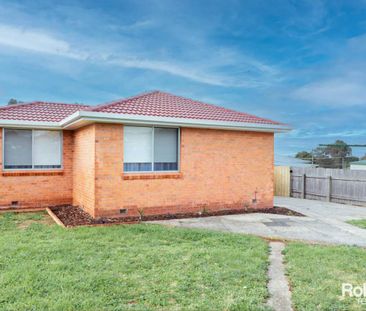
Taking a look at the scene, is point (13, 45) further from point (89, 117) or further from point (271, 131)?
point (271, 131)

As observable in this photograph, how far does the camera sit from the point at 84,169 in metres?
9.86

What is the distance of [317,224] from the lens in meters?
8.80

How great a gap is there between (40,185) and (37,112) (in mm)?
2712

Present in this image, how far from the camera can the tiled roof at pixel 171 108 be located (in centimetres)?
911

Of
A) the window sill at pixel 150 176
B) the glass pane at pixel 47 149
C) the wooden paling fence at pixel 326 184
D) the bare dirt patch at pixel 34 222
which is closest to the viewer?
the bare dirt patch at pixel 34 222

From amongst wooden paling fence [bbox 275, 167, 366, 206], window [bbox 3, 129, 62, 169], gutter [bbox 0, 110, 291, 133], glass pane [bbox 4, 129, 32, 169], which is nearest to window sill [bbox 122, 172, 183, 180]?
gutter [bbox 0, 110, 291, 133]

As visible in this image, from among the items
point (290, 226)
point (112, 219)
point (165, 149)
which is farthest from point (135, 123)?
point (290, 226)

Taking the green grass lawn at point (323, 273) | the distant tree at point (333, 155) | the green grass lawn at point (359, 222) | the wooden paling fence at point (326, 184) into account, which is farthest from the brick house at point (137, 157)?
the distant tree at point (333, 155)

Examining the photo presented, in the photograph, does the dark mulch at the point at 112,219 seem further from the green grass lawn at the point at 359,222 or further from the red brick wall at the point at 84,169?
the green grass lawn at the point at 359,222

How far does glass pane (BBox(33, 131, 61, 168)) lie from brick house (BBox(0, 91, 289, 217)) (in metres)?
0.03

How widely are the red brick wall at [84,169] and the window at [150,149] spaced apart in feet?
3.31

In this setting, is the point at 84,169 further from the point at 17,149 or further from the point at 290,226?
the point at 290,226

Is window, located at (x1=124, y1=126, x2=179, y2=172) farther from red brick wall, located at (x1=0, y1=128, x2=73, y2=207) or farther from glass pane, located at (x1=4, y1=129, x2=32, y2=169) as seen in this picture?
glass pane, located at (x1=4, y1=129, x2=32, y2=169)

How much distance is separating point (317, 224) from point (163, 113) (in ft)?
18.5
